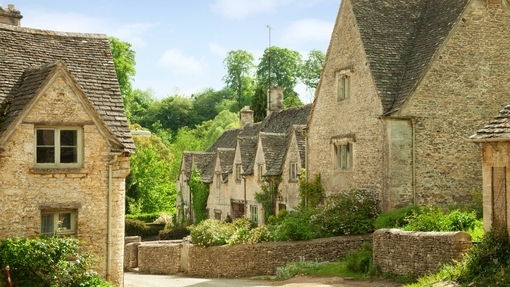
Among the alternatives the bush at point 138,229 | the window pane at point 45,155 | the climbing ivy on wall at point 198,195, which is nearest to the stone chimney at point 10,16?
the window pane at point 45,155

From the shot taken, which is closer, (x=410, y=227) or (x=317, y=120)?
(x=410, y=227)

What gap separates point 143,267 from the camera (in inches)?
1346

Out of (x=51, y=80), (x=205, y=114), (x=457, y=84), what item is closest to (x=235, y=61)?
(x=205, y=114)

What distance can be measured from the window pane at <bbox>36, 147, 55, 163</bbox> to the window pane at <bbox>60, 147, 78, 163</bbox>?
25 cm

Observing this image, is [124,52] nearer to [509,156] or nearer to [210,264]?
[210,264]

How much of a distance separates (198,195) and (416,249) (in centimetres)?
3038

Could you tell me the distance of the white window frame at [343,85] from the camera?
29155mm

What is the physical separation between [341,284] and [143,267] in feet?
52.8

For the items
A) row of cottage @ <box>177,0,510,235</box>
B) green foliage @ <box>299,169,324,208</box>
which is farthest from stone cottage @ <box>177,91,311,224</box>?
row of cottage @ <box>177,0,510,235</box>

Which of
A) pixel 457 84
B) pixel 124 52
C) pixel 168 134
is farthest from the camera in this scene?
pixel 168 134

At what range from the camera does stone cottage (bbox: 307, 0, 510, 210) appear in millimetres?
25484

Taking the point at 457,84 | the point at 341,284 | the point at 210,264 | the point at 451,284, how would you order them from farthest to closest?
the point at 210,264
the point at 457,84
the point at 341,284
the point at 451,284

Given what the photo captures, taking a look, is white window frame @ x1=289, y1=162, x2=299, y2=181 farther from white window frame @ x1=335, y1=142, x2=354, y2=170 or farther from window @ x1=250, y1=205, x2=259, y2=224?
white window frame @ x1=335, y1=142, x2=354, y2=170

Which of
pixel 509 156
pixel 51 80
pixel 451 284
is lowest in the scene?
pixel 451 284
